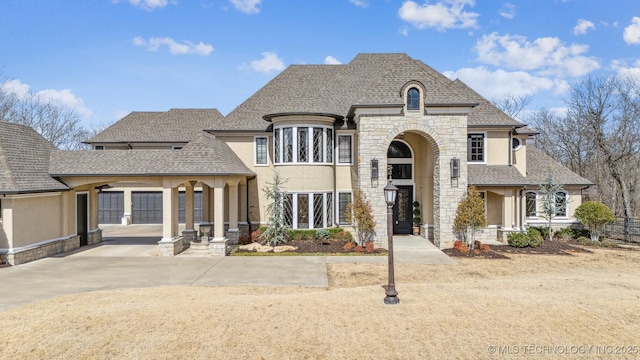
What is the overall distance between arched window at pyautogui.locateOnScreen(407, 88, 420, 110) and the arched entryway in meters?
3.56

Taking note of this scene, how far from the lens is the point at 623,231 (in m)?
21.4

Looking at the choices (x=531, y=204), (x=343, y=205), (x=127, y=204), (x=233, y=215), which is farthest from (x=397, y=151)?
(x=127, y=204)

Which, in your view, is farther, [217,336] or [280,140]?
[280,140]

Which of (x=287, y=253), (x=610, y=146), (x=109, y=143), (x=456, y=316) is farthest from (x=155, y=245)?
(x=610, y=146)

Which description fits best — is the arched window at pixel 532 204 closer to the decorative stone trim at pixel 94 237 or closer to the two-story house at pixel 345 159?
the two-story house at pixel 345 159

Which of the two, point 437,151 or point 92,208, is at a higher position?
point 437,151

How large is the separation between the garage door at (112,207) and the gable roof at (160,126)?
13.9 ft

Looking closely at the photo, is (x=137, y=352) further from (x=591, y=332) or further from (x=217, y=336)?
(x=591, y=332)

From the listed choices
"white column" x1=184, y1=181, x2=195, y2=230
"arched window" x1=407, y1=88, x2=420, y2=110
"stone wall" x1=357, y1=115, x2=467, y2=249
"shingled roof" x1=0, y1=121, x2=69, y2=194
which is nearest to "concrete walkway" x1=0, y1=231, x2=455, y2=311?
"stone wall" x1=357, y1=115, x2=467, y2=249

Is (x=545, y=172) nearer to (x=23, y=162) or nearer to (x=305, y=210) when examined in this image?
(x=305, y=210)

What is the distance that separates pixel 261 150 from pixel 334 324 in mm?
13728

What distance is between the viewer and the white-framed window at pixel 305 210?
18.3 m

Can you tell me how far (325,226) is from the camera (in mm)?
18656

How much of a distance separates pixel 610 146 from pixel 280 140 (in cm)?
2722
